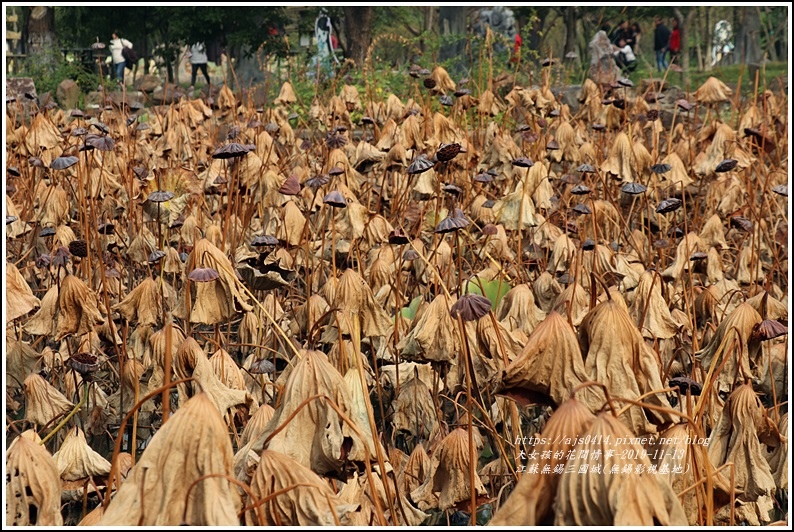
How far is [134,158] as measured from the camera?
3.69 meters

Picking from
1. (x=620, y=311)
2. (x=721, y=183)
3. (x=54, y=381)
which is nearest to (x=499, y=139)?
(x=721, y=183)

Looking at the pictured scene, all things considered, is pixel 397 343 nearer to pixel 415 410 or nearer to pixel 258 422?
pixel 415 410

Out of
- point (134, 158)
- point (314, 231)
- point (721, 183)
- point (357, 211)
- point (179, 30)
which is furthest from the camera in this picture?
point (179, 30)

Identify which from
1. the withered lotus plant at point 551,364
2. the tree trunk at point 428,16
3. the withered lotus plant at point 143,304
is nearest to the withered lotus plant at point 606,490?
the withered lotus plant at point 551,364

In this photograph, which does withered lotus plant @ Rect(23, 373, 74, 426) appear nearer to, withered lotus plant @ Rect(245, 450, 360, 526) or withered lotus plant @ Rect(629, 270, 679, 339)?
withered lotus plant @ Rect(245, 450, 360, 526)

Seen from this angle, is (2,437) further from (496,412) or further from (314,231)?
(314,231)

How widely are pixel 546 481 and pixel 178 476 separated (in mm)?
384

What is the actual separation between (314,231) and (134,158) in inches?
50.2

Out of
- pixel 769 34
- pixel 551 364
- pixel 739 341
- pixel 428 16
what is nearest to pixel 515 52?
pixel 769 34

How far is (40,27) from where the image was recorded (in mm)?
11297

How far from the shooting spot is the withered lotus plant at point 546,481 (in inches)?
34.9

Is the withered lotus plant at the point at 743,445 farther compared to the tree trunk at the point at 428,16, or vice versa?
the tree trunk at the point at 428,16

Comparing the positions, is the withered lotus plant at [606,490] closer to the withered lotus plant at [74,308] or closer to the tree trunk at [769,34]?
the withered lotus plant at [74,308]

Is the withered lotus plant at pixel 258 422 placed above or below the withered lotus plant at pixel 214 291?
below
